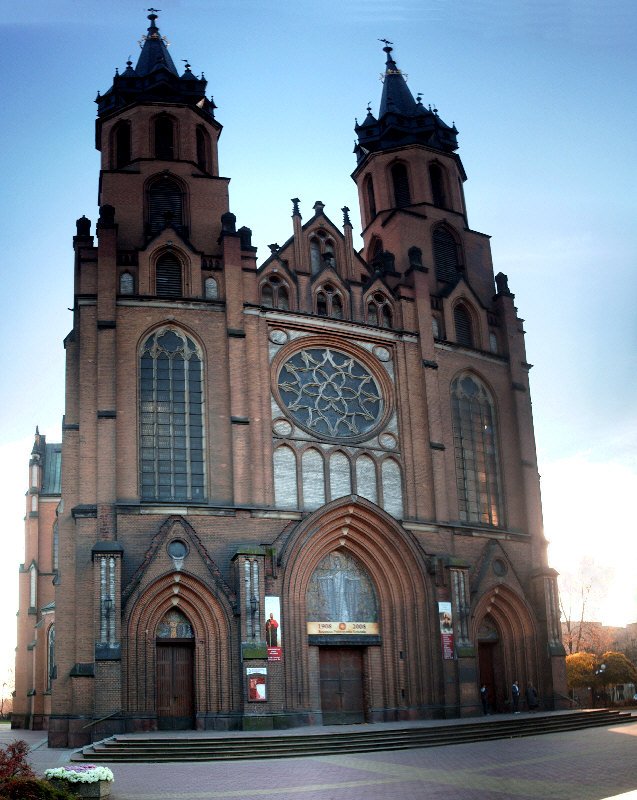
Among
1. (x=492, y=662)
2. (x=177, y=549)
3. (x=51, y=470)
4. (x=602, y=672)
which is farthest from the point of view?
(x=51, y=470)

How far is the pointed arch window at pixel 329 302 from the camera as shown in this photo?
135 feet

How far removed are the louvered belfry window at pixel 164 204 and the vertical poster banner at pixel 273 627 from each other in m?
16.5

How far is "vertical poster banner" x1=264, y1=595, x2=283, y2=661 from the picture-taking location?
1335 inches

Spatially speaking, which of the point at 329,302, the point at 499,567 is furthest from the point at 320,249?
the point at 499,567

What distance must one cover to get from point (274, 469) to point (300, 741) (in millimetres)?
11446

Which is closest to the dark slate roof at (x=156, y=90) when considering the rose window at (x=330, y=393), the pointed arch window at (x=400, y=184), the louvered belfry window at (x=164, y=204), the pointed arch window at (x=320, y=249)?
the louvered belfry window at (x=164, y=204)

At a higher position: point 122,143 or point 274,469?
point 122,143

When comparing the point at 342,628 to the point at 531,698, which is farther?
the point at 531,698

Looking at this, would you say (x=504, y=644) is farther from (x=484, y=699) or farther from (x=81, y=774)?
(x=81, y=774)

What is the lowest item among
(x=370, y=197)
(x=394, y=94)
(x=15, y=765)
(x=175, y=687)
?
(x=15, y=765)

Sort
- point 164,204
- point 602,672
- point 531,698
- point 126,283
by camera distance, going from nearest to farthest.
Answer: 1. point 126,283
2. point 531,698
3. point 164,204
4. point 602,672

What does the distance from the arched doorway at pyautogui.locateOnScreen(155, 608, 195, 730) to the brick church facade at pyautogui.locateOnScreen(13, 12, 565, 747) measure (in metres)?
0.07

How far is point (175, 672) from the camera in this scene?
1330 inches

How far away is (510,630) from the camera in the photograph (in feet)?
135
